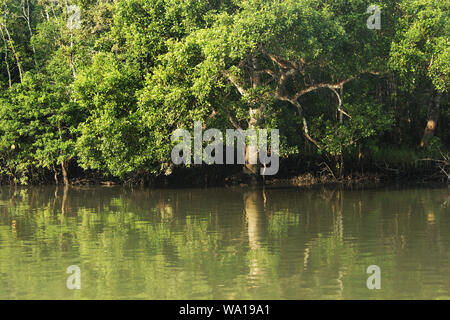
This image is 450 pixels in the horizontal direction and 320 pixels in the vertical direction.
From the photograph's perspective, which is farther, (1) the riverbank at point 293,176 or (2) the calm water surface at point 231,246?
(1) the riverbank at point 293,176

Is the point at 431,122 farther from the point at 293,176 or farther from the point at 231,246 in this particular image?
the point at 231,246

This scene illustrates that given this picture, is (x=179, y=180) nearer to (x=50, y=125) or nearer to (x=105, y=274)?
(x=50, y=125)

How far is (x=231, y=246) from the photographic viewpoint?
46.7 feet

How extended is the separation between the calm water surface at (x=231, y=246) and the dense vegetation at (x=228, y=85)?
3.55m

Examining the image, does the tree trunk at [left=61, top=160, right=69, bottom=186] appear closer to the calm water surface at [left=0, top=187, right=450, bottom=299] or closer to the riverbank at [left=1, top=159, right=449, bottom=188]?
the riverbank at [left=1, top=159, right=449, bottom=188]

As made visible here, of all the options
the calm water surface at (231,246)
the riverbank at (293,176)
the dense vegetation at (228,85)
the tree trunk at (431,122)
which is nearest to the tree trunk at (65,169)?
the dense vegetation at (228,85)

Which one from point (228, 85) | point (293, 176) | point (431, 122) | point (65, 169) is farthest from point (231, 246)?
point (431, 122)

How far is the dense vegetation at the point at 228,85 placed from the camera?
23.7 metres

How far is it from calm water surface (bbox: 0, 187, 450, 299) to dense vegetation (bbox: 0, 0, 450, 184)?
11.6ft

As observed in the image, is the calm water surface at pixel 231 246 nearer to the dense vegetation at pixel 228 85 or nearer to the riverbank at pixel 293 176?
the dense vegetation at pixel 228 85

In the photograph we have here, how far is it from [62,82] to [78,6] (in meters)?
3.53

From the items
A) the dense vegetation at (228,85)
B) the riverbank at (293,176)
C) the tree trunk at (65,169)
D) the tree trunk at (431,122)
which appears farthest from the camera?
the tree trunk at (65,169)

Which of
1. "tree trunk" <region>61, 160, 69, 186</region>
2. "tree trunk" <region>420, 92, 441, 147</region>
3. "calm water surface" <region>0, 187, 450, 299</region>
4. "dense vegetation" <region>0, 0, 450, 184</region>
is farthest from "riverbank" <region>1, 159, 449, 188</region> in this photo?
"calm water surface" <region>0, 187, 450, 299</region>

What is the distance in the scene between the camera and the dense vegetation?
23688mm
